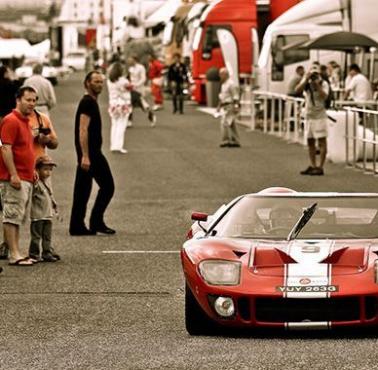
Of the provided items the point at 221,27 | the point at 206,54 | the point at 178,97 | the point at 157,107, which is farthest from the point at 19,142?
the point at 206,54

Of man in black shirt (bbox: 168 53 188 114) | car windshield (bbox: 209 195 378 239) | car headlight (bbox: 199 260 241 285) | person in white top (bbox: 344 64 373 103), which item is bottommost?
man in black shirt (bbox: 168 53 188 114)

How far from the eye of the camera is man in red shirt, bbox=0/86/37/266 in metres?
14.1

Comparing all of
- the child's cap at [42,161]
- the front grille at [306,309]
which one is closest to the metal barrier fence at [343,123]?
the child's cap at [42,161]

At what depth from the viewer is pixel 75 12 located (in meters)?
159

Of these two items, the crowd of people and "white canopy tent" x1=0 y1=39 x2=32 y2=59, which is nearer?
the crowd of people

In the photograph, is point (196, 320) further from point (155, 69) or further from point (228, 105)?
point (155, 69)

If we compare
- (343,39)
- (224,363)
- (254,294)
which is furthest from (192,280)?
(343,39)

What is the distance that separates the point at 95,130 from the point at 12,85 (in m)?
3.98

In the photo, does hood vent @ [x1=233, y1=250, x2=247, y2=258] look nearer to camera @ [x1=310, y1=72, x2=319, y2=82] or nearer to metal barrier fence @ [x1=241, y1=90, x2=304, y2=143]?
camera @ [x1=310, y1=72, x2=319, y2=82]

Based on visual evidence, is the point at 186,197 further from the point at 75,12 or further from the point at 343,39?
the point at 75,12

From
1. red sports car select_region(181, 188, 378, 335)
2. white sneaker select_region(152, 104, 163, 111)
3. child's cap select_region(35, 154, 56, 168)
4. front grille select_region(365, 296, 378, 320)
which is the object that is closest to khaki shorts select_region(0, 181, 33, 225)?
child's cap select_region(35, 154, 56, 168)

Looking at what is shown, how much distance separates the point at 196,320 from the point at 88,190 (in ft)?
24.2

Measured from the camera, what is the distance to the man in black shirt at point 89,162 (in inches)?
669

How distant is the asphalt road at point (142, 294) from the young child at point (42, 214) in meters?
0.25
